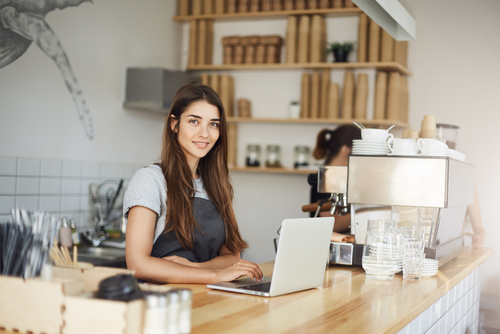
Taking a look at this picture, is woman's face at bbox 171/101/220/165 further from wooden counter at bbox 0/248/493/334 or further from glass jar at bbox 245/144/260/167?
glass jar at bbox 245/144/260/167

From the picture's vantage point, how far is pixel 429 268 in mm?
1928

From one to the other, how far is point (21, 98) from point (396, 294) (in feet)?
7.57

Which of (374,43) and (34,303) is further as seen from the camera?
(374,43)

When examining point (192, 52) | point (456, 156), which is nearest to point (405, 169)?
point (456, 156)

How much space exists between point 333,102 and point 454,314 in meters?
2.19

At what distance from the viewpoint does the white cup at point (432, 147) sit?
1.98 metres

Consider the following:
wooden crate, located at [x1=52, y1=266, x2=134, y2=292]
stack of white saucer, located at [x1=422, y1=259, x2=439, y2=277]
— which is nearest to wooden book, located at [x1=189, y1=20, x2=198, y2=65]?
stack of white saucer, located at [x1=422, y1=259, x2=439, y2=277]

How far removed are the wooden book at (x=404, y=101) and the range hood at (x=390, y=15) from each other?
4.23ft

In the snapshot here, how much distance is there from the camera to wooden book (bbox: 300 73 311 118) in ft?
13.4

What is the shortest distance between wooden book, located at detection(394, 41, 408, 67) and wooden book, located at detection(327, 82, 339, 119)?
0.48 metres

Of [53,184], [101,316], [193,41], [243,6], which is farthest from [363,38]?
[101,316]

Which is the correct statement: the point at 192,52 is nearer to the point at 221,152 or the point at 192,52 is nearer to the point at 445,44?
the point at 445,44

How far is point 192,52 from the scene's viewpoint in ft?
14.5

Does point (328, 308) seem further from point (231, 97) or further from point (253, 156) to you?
point (231, 97)
